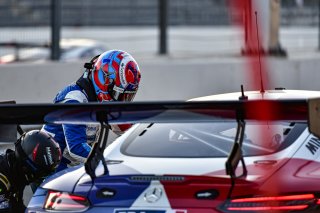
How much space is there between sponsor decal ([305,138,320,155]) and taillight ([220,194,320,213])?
539 mm

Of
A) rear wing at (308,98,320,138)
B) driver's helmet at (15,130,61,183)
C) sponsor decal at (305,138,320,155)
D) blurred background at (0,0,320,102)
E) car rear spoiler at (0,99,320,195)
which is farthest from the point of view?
blurred background at (0,0,320,102)

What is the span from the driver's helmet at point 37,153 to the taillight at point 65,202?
95 centimetres

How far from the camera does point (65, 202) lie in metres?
5.16

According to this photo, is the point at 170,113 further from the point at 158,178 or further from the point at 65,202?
the point at 65,202

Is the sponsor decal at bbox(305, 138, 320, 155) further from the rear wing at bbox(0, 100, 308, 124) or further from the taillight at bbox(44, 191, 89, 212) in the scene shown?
the taillight at bbox(44, 191, 89, 212)

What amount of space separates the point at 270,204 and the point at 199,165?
0.52m

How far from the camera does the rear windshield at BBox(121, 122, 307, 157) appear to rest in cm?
541

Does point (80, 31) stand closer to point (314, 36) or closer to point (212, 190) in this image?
point (314, 36)

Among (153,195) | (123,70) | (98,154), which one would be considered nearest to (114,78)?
(123,70)

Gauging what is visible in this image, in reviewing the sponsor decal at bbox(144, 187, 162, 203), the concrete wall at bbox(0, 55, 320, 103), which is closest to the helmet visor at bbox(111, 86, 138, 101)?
the sponsor decal at bbox(144, 187, 162, 203)

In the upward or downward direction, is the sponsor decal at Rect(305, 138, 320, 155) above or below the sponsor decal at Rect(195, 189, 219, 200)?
above

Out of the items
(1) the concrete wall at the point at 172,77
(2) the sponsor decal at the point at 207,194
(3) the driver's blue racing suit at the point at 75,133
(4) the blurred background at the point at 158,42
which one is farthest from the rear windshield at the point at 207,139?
(1) the concrete wall at the point at 172,77

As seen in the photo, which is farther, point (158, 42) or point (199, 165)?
point (158, 42)

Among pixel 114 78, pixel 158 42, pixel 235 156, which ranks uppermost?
pixel 114 78
